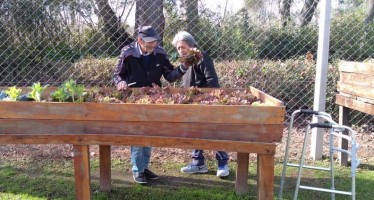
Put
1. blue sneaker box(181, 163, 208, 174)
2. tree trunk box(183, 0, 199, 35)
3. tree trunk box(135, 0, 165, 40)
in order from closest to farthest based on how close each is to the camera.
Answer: blue sneaker box(181, 163, 208, 174) < tree trunk box(135, 0, 165, 40) < tree trunk box(183, 0, 199, 35)

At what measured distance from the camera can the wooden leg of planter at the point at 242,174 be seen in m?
3.80

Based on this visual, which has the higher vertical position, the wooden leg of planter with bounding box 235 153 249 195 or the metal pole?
the metal pole

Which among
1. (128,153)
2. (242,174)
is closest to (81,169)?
(242,174)

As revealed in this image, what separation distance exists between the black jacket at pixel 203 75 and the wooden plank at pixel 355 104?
159 cm

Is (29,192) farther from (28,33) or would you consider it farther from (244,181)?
(28,33)

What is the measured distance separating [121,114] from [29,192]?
6.19 feet

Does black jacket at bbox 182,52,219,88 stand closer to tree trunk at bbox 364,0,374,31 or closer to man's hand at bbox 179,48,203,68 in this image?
man's hand at bbox 179,48,203,68

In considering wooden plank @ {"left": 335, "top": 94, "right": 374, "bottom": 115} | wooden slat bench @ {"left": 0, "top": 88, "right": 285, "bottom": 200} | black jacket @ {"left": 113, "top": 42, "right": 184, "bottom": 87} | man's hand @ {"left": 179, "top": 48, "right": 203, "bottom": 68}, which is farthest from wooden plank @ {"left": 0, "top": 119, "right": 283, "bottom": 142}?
wooden plank @ {"left": 335, "top": 94, "right": 374, "bottom": 115}

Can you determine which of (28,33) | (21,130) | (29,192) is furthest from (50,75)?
(21,130)

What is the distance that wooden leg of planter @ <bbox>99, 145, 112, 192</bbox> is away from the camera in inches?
150

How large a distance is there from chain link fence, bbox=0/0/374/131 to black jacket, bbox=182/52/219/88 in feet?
5.86

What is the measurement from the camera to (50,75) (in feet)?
19.9

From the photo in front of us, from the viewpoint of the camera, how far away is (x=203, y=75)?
4.20 meters

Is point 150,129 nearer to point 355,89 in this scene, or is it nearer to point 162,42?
point 355,89
